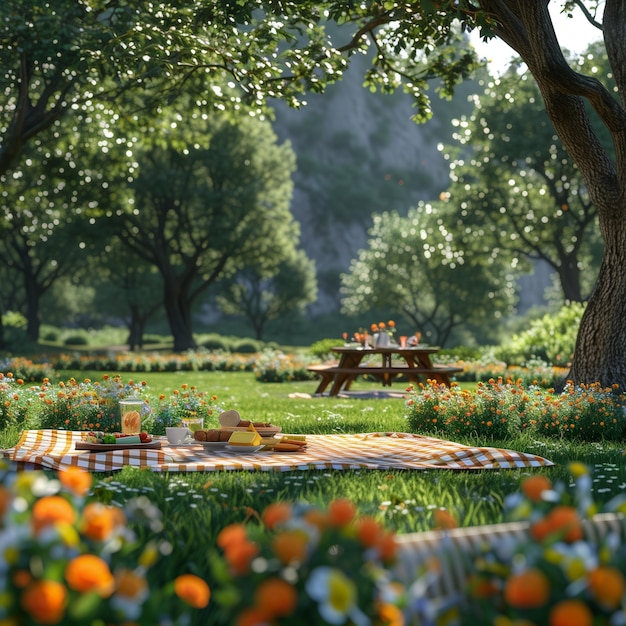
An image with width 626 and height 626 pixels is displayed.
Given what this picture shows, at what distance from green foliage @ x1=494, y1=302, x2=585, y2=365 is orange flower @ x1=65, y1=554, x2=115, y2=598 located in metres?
22.1

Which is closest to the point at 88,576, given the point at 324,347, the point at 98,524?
the point at 98,524

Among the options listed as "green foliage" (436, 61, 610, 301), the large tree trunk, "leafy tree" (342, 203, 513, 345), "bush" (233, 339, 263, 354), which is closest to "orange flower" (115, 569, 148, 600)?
the large tree trunk

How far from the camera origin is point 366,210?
93.1m

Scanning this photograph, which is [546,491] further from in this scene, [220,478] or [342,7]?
[342,7]

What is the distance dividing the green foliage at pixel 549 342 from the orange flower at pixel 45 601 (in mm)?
22236

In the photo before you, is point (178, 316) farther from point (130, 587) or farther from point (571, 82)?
point (130, 587)

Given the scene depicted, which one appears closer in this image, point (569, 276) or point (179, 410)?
point (179, 410)

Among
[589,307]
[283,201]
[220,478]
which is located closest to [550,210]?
[283,201]

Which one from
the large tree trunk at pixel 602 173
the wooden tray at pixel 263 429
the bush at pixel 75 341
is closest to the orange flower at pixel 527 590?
the wooden tray at pixel 263 429

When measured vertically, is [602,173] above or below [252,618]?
above

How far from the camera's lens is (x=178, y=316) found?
36.5 metres

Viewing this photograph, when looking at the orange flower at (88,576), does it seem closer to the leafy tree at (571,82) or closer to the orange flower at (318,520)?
the orange flower at (318,520)

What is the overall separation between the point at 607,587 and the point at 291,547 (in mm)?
725

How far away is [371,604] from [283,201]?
35.0 meters
